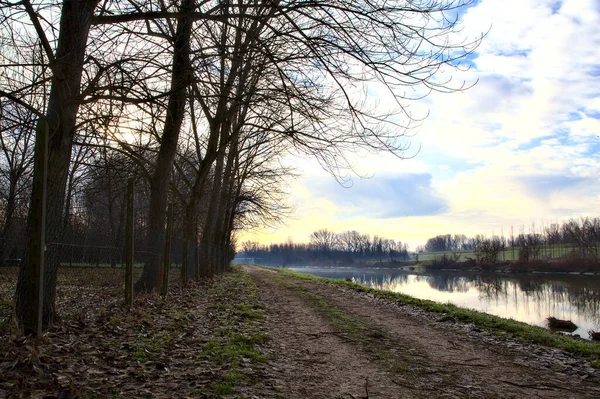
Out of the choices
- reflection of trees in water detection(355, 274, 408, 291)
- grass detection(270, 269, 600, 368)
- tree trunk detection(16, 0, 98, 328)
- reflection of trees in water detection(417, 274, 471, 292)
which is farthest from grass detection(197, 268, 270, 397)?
reflection of trees in water detection(417, 274, 471, 292)

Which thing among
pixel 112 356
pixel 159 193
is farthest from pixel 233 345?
pixel 159 193

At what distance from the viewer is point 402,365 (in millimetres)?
5246

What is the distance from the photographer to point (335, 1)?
Answer: 6.07 metres

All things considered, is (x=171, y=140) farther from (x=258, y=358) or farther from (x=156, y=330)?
(x=258, y=358)

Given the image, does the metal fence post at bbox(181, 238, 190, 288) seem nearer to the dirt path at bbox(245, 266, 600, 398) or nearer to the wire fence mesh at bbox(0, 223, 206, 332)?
the wire fence mesh at bbox(0, 223, 206, 332)

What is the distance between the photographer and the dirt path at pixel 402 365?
172 inches

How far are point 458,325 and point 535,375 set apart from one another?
338 cm

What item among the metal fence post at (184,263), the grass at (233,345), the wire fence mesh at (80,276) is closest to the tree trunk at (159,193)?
the wire fence mesh at (80,276)

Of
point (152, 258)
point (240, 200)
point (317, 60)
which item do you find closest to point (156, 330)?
point (152, 258)

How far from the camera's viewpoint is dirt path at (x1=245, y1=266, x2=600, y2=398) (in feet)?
14.3

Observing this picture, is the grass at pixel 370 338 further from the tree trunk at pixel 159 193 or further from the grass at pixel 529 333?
the tree trunk at pixel 159 193

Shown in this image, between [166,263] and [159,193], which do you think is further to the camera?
[159,193]

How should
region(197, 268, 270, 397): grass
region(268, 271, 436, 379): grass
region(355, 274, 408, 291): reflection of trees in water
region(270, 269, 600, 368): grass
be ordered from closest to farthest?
region(197, 268, 270, 397): grass, region(268, 271, 436, 379): grass, region(270, 269, 600, 368): grass, region(355, 274, 408, 291): reflection of trees in water

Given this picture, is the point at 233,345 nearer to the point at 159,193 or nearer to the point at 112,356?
the point at 112,356
